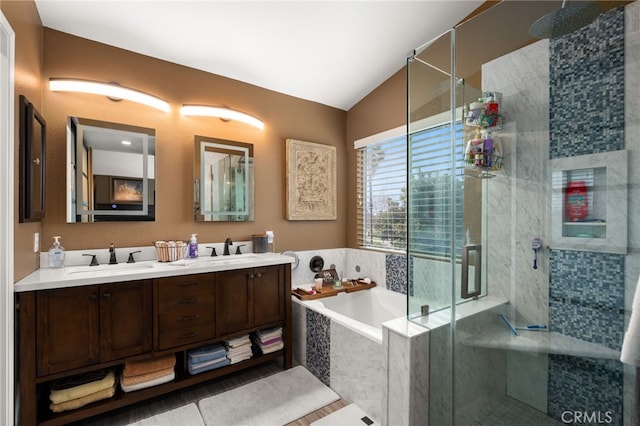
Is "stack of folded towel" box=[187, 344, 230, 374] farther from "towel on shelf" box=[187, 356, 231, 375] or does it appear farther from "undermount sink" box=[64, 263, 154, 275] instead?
"undermount sink" box=[64, 263, 154, 275]

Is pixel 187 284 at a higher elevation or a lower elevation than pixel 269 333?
higher

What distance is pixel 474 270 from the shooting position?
5.40ft

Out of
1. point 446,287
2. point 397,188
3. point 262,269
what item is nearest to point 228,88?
point 262,269

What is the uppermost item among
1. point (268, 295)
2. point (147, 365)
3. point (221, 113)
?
point (221, 113)

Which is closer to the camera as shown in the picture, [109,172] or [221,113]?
[109,172]

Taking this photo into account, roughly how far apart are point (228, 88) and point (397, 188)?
1838 mm

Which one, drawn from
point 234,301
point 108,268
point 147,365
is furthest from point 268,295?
point 108,268

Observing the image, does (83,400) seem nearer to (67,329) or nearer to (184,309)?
(67,329)

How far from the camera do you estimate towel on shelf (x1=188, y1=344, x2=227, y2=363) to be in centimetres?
209

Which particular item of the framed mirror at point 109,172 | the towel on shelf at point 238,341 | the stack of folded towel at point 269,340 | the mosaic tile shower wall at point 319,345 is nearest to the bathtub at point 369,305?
the mosaic tile shower wall at point 319,345

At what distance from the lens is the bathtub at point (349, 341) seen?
1848 millimetres

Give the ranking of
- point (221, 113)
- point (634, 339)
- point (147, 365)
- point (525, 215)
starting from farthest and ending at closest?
point (221, 113) → point (147, 365) → point (525, 215) → point (634, 339)

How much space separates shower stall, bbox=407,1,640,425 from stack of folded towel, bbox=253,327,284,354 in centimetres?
123

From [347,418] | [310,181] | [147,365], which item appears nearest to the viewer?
[347,418]
